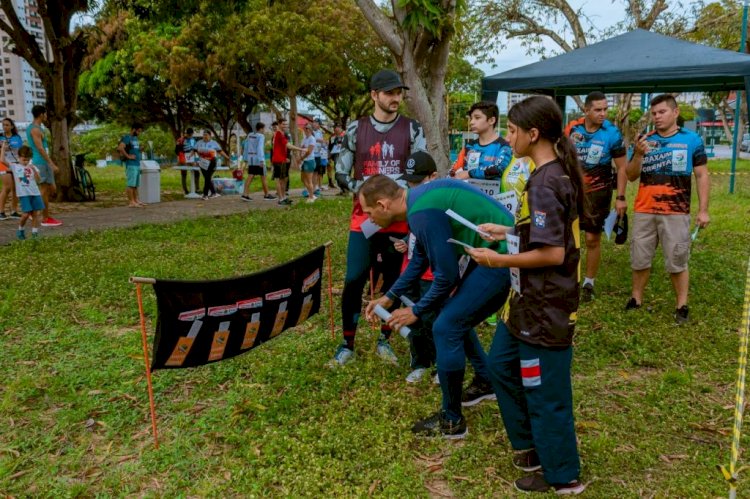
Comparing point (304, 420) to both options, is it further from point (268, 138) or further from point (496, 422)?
point (268, 138)

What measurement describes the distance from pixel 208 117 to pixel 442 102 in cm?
3181

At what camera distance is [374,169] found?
454 centimetres

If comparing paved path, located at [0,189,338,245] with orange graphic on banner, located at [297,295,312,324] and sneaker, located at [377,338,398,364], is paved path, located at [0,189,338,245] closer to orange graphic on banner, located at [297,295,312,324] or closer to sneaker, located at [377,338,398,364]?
orange graphic on banner, located at [297,295,312,324]

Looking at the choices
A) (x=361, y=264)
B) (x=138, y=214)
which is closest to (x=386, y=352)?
(x=361, y=264)

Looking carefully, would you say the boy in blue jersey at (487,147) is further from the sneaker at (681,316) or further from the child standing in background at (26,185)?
the child standing in background at (26,185)

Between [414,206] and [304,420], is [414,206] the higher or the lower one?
the higher one

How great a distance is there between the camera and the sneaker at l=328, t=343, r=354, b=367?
4.48 m

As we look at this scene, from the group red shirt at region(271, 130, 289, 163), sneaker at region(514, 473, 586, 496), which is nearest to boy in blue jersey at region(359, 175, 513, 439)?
sneaker at region(514, 473, 586, 496)

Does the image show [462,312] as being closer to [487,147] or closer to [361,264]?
[361,264]

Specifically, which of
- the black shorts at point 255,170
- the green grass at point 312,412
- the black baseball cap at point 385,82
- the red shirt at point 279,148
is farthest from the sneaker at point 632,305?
the black shorts at point 255,170

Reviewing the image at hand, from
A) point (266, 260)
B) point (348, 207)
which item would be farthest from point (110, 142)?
point (266, 260)

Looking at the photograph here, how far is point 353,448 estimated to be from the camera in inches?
130

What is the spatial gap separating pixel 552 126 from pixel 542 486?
169cm

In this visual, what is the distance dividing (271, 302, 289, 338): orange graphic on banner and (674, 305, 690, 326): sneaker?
3.48 meters
